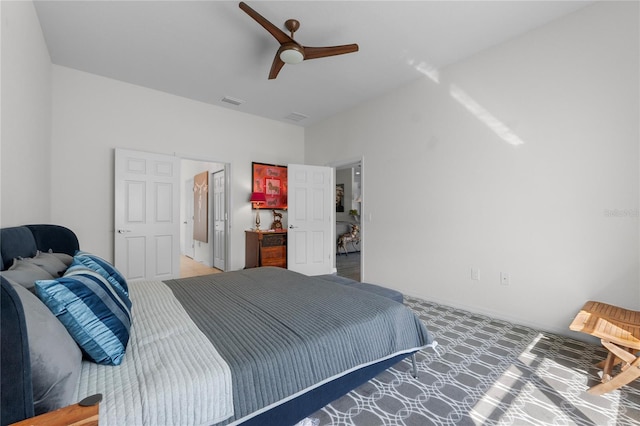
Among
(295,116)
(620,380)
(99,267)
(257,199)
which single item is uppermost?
(295,116)

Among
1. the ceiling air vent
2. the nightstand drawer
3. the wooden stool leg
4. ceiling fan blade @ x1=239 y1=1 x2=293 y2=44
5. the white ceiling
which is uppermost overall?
the white ceiling

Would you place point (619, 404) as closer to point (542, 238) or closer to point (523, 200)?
point (542, 238)

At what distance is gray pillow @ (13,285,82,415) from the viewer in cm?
74

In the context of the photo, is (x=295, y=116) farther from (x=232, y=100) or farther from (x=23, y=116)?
(x=23, y=116)

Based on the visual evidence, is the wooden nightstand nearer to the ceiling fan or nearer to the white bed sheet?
the ceiling fan

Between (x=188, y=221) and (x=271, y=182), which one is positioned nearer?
(x=271, y=182)

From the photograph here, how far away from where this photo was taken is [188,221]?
23.9 ft

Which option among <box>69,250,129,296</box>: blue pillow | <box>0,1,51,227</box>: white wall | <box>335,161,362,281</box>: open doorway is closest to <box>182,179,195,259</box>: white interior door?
<box>335,161,362,281</box>: open doorway

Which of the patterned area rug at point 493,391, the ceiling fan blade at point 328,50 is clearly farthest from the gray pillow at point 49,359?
the ceiling fan blade at point 328,50

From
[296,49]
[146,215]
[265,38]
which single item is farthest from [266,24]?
[146,215]

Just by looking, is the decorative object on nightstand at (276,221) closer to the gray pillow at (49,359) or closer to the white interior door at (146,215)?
the white interior door at (146,215)

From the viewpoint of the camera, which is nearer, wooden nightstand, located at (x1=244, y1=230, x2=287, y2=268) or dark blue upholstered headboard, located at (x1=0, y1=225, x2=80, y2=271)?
dark blue upholstered headboard, located at (x1=0, y1=225, x2=80, y2=271)

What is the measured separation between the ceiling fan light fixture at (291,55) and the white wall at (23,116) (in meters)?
1.82

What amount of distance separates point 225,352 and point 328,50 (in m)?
2.47
